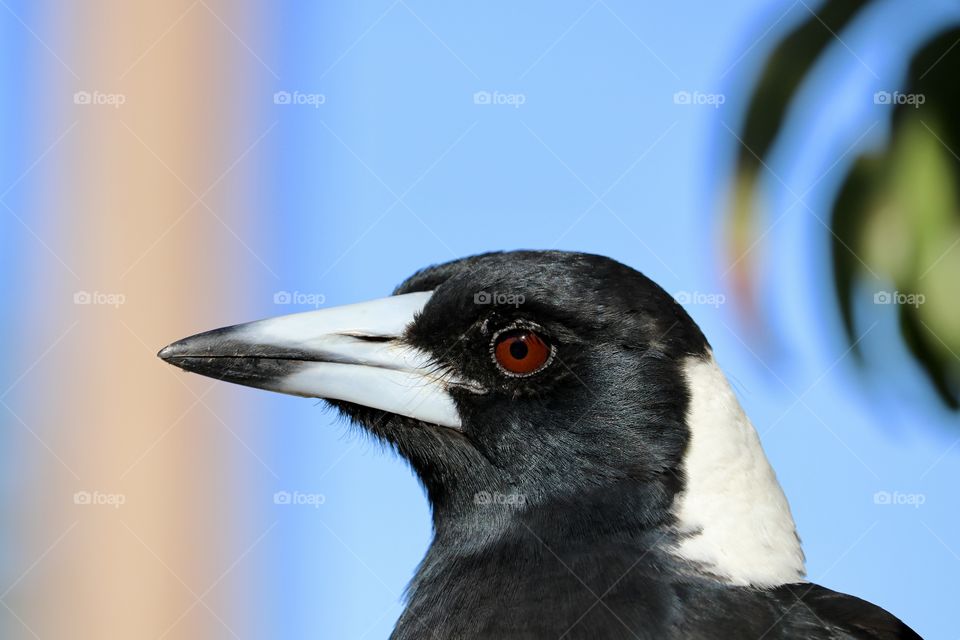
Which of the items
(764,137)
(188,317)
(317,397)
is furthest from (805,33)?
(188,317)

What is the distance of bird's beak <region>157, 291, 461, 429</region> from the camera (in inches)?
96.0

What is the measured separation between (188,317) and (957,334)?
339 centimetres

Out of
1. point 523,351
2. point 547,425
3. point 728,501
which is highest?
point 523,351

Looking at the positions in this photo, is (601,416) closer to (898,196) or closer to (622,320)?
(622,320)

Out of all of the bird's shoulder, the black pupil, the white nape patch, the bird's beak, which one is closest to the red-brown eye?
the black pupil

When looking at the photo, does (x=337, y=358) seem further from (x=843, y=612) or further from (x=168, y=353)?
(x=843, y=612)

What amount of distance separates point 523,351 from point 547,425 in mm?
167

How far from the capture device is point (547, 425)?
2.49 metres

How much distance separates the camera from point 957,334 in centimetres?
258

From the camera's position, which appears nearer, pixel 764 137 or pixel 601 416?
pixel 601 416

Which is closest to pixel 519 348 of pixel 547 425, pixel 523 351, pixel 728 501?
pixel 523 351

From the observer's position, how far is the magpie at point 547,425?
2316 millimetres

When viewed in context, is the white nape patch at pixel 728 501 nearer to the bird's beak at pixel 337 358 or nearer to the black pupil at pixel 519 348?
the black pupil at pixel 519 348

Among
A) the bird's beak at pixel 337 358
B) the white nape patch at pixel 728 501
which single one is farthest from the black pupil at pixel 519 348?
the white nape patch at pixel 728 501
